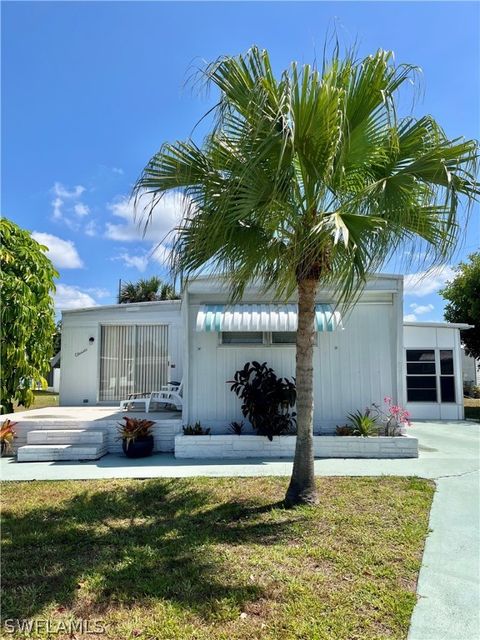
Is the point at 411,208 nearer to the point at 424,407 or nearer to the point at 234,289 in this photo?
the point at 234,289

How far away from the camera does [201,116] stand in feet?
18.5

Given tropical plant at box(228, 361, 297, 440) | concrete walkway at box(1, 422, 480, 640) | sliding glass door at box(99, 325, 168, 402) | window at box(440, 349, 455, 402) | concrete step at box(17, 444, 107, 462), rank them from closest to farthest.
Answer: concrete walkway at box(1, 422, 480, 640) < concrete step at box(17, 444, 107, 462) < tropical plant at box(228, 361, 297, 440) < sliding glass door at box(99, 325, 168, 402) < window at box(440, 349, 455, 402)

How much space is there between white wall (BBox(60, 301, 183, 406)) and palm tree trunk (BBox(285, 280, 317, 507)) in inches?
455

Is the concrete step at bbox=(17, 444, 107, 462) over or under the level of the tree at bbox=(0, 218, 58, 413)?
under

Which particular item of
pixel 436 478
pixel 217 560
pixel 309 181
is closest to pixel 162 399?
pixel 436 478

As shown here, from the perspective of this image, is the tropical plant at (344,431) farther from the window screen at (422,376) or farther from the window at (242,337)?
the window screen at (422,376)

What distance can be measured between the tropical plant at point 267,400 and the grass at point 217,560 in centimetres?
280

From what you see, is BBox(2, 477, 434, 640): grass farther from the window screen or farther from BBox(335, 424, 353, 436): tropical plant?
the window screen

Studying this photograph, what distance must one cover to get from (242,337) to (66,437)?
211 inches

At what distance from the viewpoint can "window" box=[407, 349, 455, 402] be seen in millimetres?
18656

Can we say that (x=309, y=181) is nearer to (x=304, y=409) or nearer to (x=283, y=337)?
(x=304, y=409)

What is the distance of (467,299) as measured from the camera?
23484 mm

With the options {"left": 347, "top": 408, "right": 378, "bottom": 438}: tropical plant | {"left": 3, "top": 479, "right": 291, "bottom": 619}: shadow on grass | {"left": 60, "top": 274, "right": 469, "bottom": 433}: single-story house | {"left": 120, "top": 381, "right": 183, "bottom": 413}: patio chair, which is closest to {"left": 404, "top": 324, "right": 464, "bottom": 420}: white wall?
{"left": 60, "top": 274, "right": 469, "bottom": 433}: single-story house

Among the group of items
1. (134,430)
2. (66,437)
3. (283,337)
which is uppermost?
(283,337)
